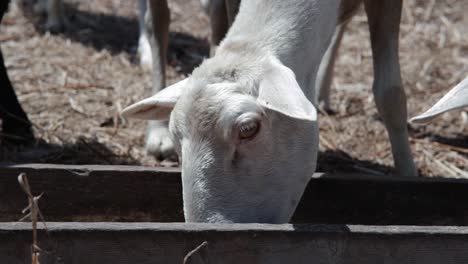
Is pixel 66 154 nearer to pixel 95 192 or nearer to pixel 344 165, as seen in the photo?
pixel 95 192

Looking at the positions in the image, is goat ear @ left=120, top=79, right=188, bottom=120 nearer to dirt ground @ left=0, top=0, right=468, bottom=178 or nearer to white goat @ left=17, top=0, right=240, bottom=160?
white goat @ left=17, top=0, right=240, bottom=160

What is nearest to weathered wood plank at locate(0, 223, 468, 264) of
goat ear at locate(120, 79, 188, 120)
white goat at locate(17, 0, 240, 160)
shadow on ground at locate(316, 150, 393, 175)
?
goat ear at locate(120, 79, 188, 120)

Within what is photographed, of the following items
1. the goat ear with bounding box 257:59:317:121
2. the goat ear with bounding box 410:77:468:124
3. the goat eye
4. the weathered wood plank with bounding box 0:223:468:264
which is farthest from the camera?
the goat eye

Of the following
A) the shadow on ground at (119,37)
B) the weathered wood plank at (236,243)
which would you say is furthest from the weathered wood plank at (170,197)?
the shadow on ground at (119,37)

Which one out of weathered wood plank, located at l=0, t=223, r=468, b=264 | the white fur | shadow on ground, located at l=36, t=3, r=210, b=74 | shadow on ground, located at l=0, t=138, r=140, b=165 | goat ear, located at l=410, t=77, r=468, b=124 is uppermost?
goat ear, located at l=410, t=77, r=468, b=124

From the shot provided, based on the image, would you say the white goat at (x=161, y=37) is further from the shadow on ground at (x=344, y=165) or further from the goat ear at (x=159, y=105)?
the goat ear at (x=159, y=105)

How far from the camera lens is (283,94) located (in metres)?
3.11

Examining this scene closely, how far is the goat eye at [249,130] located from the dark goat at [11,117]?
2.23 metres

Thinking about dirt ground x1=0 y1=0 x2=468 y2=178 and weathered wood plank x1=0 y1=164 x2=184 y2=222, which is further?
dirt ground x1=0 y1=0 x2=468 y2=178

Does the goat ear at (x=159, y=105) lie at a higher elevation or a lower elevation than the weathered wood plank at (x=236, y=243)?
higher

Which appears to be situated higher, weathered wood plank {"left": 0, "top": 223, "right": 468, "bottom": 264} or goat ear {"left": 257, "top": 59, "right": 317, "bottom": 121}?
goat ear {"left": 257, "top": 59, "right": 317, "bottom": 121}

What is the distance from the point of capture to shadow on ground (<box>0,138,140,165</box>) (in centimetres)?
492

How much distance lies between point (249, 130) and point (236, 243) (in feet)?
1.56

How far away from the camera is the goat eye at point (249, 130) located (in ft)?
10.3
